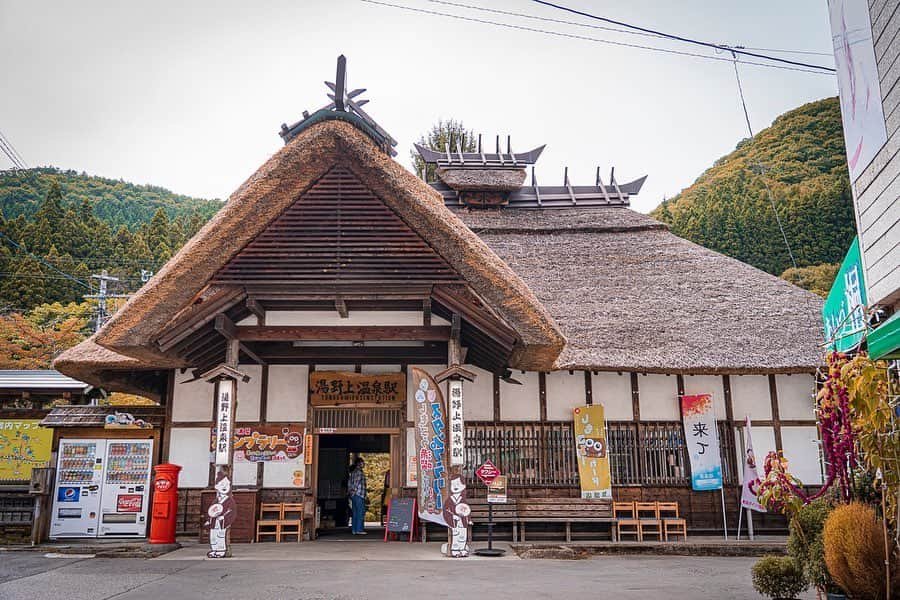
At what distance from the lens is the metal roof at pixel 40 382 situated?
42.0 feet

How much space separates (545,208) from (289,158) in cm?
978

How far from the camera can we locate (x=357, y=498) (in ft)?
43.1

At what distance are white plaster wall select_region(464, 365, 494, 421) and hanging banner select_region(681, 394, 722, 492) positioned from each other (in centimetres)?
322

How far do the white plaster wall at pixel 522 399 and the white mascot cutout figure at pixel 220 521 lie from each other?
4642 millimetres

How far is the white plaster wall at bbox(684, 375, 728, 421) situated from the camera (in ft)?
39.0

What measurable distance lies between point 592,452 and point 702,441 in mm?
1838

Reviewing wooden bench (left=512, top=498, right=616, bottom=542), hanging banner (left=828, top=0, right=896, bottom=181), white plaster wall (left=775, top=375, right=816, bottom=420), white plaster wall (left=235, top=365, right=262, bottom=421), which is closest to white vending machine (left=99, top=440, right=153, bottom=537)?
white plaster wall (left=235, top=365, right=262, bottom=421)

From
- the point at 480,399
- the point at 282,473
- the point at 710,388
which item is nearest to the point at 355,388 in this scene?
the point at 282,473

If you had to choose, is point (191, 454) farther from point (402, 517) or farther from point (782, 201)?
point (782, 201)

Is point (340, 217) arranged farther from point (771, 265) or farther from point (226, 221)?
point (771, 265)

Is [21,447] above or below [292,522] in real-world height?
above

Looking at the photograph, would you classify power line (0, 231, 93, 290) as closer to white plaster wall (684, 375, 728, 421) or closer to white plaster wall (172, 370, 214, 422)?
white plaster wall (172, 370, 214, 422)

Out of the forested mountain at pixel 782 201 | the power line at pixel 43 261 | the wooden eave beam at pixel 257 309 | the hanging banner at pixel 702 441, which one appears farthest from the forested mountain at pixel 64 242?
the forested mountain at pixel 782 201

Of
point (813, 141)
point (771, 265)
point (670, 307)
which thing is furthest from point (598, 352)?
point (813, 141)
